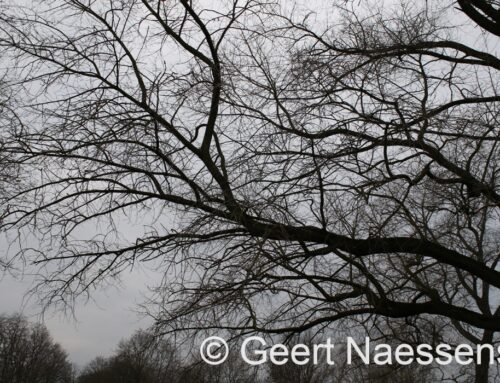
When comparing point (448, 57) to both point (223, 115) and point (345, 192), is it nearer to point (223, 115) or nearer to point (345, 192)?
point (345, 192)

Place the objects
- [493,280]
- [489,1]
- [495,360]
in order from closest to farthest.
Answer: [489,1] < [493,280] < [495,360]

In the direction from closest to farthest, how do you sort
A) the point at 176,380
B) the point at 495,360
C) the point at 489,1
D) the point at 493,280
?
the point at 489,1
the point at 493,280
the point at 176,380
the point at 495,360

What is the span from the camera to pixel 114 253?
19.1 feet

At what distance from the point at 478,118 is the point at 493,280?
1.69m

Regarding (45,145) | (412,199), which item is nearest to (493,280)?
(412,199)

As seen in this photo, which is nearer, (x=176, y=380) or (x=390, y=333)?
(x=176, y=380)

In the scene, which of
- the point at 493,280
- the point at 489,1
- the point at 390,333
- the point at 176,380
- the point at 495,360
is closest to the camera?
the point at 489,1

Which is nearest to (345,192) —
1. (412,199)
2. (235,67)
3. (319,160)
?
(319,160)

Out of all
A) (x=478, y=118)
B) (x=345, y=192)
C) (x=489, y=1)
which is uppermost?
(x=489, y=1)

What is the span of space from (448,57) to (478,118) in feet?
2.61

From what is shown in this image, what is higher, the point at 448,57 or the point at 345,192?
the point at 448,57

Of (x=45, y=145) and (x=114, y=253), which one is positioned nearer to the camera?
(x=45, y=145)

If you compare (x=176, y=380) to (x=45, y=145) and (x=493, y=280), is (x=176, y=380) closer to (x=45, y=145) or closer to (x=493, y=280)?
(x=45, y=145)

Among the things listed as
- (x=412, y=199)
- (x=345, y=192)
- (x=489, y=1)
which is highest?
(x=489, y=1)
